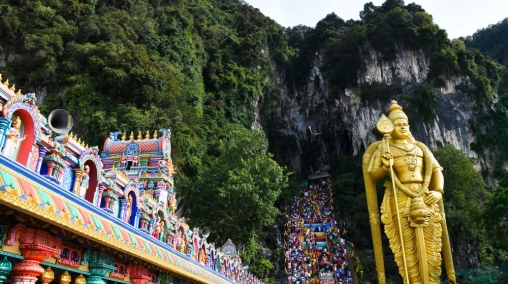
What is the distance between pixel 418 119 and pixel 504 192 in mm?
18301

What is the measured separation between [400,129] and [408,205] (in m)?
1.25

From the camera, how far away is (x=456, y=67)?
34.8 meters

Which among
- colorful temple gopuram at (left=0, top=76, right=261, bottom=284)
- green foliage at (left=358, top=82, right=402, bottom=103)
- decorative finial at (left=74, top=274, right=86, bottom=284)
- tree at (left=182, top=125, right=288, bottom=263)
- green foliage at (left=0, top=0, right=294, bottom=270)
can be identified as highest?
green foliage at (left=358, top=82, right=402, bottom=103)

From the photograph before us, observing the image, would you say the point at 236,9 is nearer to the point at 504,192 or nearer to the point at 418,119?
the point at 418,119

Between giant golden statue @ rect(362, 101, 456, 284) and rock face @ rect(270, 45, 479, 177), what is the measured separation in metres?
27.0

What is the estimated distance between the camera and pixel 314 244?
22375 millimetres

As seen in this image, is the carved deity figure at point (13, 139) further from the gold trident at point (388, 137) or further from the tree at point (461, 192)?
the tree at point (461, 192)

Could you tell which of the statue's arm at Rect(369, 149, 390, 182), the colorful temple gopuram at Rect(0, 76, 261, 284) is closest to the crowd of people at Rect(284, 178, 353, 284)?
the colorful temple gopuram at Rect(0, 76, 261, 284)

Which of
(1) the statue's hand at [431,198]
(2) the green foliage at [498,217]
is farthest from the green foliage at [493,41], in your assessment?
(1) the statue's hand at [431,198]

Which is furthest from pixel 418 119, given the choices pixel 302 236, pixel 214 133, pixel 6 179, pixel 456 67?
pixel 6 179

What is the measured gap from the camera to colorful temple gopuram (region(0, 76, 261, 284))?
11.3 ft

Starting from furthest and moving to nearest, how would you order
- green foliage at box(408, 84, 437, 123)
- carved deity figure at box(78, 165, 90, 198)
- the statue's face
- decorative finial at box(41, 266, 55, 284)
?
green foliage at box(408, 84, 437, 123) < the statue's face < carved deity figure at box(78, 165, 90, 198) < decorative finial at box(41, 266, 55, 284)

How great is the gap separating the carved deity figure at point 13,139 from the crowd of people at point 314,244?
15.6 meters

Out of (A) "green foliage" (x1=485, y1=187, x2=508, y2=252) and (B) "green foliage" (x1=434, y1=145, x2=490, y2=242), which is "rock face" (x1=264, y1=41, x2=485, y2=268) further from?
(A) "green foliage" (x1=485, y1=187, x2=508, y2=252)
